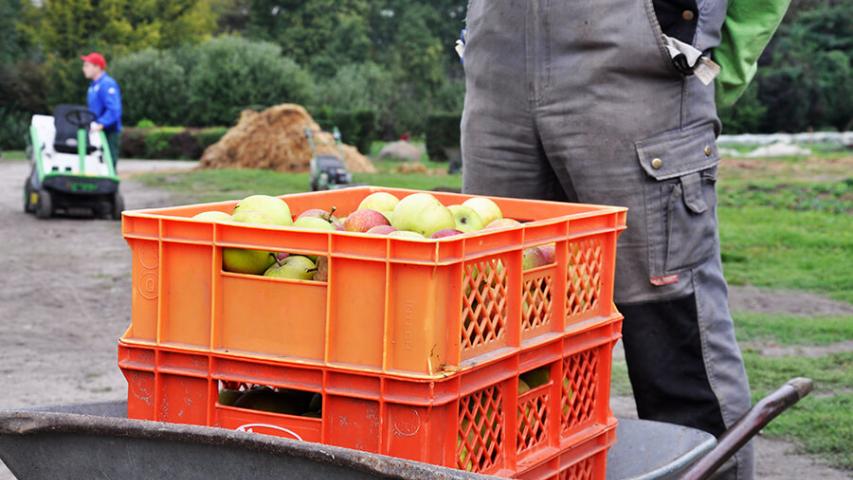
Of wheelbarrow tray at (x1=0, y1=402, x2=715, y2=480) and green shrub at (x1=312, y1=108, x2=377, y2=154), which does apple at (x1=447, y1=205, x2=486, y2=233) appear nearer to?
wheelbarrow tray at (x1=0, y1=402, x2=715, y2=480)

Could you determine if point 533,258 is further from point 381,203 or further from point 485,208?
point 381,203

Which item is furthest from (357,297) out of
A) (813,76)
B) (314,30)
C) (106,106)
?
(314,30)

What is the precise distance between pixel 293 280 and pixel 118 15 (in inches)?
1674

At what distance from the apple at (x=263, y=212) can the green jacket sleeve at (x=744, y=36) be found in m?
1.44

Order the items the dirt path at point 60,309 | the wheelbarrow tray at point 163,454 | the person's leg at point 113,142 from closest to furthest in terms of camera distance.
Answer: the wheelbarrow tray at point 163,454, the dirt path at point 60,309, the person's leg at point 113,142

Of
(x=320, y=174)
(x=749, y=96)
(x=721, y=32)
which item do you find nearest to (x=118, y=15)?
(x=749, y=96)

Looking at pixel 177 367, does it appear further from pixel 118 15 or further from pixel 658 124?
pixel 118 15

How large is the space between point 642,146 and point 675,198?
0.16 m

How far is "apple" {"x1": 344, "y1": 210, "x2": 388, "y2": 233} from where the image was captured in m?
2.65

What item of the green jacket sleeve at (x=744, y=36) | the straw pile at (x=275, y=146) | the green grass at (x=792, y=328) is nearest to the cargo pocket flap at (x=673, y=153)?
the green jacket sleeve at (x=744, y=36)

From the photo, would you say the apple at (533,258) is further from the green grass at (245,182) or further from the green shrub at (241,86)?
the green shrub at (241,86)

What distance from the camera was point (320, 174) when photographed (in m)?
17.0

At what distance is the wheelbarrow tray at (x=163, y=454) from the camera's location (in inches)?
78.8

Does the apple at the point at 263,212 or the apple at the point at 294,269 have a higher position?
the apple at the point at 263,212
